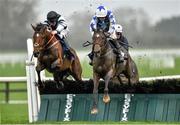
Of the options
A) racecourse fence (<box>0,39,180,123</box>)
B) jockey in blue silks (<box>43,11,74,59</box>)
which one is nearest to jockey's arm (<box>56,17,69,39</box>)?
jockey in blue silks (<box>43,11,74,59</box>)

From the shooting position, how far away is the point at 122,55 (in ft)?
52.3

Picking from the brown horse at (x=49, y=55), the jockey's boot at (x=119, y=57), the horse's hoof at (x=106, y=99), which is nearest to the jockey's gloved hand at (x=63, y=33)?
the brown horse at (x=49, y=55)

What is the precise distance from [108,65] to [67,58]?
1511 mm

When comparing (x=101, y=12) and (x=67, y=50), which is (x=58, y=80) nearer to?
(x=67, y=50)

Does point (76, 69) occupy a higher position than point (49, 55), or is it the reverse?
point (49, 55)

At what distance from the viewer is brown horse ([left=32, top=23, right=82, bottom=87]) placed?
15406mm

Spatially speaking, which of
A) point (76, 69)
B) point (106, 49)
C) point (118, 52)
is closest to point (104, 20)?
point (106, 49)

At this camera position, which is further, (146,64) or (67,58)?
(146,64)

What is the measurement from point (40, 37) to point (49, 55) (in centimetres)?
73

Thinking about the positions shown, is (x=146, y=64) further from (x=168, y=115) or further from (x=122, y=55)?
(x=168, y=115)

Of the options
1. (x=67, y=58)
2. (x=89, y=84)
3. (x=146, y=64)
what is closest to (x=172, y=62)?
(x=146, y=64)

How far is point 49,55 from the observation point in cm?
1612

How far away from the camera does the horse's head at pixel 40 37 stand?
15281 mm

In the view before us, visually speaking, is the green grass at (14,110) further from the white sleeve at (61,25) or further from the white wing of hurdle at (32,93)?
the white wing of hurdle at (32,93)
